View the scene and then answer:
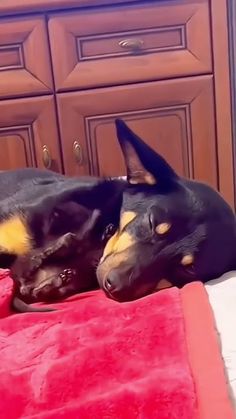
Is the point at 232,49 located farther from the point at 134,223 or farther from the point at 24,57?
the point at 134,223

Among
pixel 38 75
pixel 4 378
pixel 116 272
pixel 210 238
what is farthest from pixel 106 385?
pixel 38 75

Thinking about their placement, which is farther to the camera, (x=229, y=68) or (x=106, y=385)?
(x=229, y=68)

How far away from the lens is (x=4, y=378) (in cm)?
89

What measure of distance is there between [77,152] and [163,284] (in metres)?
0.66

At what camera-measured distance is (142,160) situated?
1.32m

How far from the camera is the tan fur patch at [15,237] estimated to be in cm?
128

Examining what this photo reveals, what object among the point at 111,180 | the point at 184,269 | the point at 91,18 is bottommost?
the point at 184,269

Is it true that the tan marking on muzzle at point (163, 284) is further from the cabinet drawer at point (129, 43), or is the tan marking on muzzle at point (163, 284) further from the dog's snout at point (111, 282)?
the cabinet drawer at point (129, 43)

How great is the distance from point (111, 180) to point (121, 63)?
48 centimetres

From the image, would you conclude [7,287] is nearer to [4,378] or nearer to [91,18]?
[4,378]

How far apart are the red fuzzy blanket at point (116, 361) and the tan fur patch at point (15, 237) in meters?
0.14

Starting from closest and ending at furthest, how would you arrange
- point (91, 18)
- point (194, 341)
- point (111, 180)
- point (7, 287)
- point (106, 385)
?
point (106, 385)
point (194, 341)
point (7, 287)
point (111, 180)
point (91, 18)

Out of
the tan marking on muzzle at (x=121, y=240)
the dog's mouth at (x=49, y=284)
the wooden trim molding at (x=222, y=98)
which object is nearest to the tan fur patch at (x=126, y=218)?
the tan marking on muzzle at (x=121, y=240)

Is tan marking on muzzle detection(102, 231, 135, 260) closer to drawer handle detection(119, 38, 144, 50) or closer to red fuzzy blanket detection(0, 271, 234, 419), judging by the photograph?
red fuzzy blanket detection(0, 271, 234, 419)
